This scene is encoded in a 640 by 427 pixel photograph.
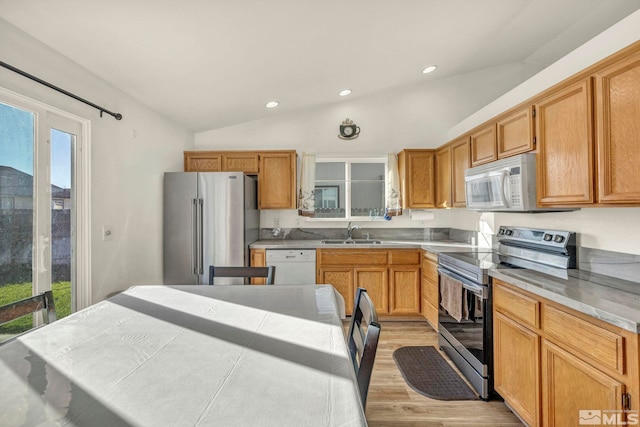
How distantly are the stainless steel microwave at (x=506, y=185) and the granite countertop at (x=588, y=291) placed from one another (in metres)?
0.50

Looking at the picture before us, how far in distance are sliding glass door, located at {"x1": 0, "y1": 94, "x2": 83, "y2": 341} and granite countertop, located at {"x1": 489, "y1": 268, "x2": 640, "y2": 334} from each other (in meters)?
2.99

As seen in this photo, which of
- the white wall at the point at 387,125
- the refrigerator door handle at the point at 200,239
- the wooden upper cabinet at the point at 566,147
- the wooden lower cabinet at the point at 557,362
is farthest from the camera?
the white wall at the point at 387,125

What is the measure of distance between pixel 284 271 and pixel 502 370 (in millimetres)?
2243

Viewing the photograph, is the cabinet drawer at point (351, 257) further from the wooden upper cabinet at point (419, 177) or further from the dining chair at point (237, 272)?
the dining chair at point (237, 272)

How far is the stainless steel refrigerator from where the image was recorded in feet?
11.0

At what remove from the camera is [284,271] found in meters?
3.54

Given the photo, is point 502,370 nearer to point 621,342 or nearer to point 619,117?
point 621,342

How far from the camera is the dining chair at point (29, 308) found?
1.25 meters

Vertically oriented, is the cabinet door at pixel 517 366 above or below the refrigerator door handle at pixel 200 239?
below

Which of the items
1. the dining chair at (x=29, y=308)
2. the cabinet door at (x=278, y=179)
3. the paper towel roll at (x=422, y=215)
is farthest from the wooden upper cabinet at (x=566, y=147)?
the dining chair at (x=29, y=308)

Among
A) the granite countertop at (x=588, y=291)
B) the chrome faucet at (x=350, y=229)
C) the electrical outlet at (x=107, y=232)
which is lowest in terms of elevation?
the granite countertop at (x=588, y=291)

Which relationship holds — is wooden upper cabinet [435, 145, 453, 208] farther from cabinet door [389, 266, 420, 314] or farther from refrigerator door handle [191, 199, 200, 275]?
refrigerator door handle [191, 199, 200, 275]

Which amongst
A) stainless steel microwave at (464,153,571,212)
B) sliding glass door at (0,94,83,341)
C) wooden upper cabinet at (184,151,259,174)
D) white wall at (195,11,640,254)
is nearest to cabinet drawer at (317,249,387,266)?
white wall at (195,11,640,254)

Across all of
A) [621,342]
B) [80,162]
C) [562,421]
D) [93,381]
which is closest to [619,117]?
[621,342]
